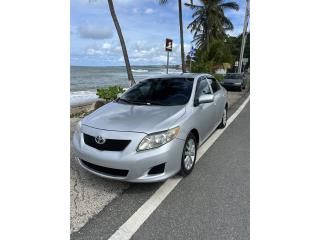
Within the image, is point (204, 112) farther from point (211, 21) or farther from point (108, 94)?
point (211, 21)

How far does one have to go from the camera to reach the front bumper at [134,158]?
3.29 metres

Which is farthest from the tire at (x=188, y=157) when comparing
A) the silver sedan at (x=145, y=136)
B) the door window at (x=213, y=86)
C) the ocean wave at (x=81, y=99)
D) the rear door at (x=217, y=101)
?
the ocean wave at (x=81, y=99)

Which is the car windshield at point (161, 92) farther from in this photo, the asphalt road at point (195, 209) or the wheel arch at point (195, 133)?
the asphalt road at point (195, 209)

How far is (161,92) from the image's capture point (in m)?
4.73

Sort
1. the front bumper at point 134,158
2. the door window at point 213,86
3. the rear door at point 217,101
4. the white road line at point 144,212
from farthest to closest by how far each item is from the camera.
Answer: the door window at point 213,86, the rear door at point 217,101, the front bumper at point 134,158, the white road line at point 144,212

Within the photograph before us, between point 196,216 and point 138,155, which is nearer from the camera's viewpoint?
point 196,216

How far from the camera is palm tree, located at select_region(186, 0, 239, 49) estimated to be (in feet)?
105

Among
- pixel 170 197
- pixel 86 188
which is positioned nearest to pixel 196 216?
pixel 170 197

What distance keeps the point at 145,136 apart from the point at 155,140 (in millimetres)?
134

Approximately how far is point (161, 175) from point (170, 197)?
0.29 metres

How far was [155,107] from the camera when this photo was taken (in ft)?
13.8

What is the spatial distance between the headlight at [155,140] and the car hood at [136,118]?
66mm

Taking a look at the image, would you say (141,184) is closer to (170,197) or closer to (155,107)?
(170,197)
